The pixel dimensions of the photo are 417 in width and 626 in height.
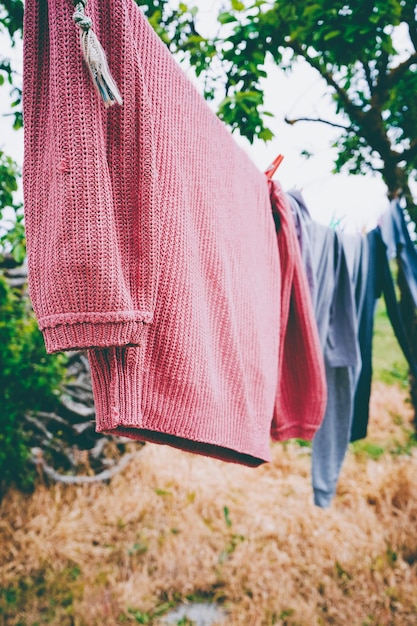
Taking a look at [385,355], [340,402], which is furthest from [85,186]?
[385,355]

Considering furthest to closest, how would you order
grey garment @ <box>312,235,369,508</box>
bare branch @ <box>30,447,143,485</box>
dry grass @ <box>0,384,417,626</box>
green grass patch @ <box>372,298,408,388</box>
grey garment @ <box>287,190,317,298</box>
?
1. green grass patch @ <box>372,298,408,388</box>
2. bare branch @ <box>30,447,143,485</box>
3. dry grass @ <box>0,384,417,626</box>
4. grey garment @ <box>312,235,369,508</box>
5. grey garment @ <box>287,190,317,298</box>

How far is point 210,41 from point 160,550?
2.21m

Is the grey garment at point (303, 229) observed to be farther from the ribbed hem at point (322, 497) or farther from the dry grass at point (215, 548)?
the dry grass at point (215, 548)

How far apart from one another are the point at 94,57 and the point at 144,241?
8.9 inches

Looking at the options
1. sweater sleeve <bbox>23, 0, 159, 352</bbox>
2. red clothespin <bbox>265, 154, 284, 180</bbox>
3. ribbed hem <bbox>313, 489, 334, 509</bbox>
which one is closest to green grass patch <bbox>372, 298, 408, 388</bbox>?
ribbed hem <bbox>313, 489, 334, 509</bbox>

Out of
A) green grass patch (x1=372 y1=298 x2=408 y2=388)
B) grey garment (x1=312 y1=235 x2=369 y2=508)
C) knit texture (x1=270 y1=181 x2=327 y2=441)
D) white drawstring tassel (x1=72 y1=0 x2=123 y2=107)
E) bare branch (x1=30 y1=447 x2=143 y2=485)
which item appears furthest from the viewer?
green grass patch (x1=372 y1=298 x2=408 y2=388)

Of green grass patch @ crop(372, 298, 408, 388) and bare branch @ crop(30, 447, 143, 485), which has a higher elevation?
green grass patch @ crop(372, 298, 408, 388)

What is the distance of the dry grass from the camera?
6.45ft

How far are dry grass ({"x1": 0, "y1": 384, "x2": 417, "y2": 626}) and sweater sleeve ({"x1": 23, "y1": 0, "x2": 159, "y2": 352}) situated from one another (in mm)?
1830

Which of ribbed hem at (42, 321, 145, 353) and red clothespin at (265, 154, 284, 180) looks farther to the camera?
red clothespin at (265, 154, 284, 180)

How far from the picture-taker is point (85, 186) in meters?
0.57

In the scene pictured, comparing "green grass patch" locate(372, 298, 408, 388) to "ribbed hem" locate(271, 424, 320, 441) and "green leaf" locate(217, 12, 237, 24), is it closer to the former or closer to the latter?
"ribbed hem" locate(271, 424, 320, 441)

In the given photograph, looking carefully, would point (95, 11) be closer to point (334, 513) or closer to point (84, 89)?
point (84, 89)

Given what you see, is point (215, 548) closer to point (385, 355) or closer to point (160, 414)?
point (160, 414)
